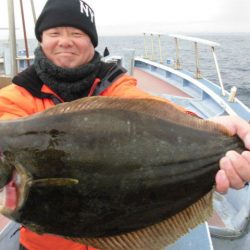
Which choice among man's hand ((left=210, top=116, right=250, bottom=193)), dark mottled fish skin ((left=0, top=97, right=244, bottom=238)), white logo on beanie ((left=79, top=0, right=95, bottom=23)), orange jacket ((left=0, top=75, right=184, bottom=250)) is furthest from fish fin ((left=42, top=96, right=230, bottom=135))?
white logo on beanie ((left=79, top=0, right=95, bottom=23))

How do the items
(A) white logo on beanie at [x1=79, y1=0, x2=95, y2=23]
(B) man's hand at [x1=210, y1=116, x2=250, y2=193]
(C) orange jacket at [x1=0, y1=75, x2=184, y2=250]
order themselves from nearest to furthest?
(B) man's hand at [x1=210, y1=116, x2=250, y2=193] < (C) orange jacket at [x1=0, y1=75, x2=184, y2=250] < (A) white logo on beanie at [x1=79, y1=0, x2=95, y2=23]

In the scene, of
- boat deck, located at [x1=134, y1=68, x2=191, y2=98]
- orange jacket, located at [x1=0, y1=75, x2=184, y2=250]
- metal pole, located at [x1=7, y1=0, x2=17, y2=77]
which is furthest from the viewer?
boat deck, located at [x1=134, y1=68, x2=191, y2=98]

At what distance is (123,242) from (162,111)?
27.4 inches

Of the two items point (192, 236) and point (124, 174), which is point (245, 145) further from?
point (192, 236)

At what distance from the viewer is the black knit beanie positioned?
254cm

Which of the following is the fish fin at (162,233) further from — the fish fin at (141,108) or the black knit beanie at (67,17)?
the black knit beanie at (67,17)

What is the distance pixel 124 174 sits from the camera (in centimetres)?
172

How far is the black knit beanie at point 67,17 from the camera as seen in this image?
254cm

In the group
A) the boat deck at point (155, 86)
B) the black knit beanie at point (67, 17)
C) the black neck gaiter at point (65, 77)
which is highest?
the black knit beanie at point (67, 17)

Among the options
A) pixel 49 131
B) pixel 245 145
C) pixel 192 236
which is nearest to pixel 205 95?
pixel 192 236

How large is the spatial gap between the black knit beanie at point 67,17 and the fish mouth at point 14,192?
4.16 feet

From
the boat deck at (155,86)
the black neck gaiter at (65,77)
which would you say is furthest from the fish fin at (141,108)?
the boat deck at (155,86)

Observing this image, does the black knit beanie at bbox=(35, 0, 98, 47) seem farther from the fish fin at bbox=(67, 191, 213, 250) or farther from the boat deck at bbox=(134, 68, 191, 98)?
the boat deck at bbox=(134, 68, 191, 98)

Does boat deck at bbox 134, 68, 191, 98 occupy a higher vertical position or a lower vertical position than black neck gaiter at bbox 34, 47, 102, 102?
lower
